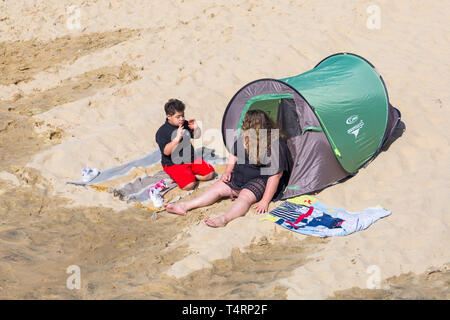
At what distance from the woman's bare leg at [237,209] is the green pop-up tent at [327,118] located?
1.60 ft

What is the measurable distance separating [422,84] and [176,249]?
5.01 meters

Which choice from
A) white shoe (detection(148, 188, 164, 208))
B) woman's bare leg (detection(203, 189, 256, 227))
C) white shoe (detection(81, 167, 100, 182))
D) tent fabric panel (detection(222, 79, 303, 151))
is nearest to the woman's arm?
woman's bare leg (detection(203, 189, 256, 227))

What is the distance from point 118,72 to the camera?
9328 mm

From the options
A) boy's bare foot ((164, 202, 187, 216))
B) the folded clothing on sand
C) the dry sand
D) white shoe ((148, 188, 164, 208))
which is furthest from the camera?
the folded clothing on sand

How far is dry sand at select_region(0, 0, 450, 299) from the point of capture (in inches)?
176

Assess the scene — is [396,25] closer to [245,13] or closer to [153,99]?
[245,13]

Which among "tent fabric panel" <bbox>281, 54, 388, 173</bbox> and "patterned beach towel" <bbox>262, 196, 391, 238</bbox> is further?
"tent fabric panel" <bbox>281, 54, 388, 173</bbox>

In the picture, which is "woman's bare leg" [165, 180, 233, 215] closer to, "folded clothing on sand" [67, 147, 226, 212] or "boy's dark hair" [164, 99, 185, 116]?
"folded clothing on sand" [67, 147, 226, 212]

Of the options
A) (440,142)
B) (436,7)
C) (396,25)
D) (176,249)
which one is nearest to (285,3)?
(396,25)

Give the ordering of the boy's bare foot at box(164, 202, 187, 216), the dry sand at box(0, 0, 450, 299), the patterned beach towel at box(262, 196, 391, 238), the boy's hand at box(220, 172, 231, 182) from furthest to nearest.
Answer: the boy's hand at box(220, 172, 231, 182) → the boy's bare foot at box(164, 202, 187, 216) → the patterned beach towel at box(262, 196, 391, 238) → the dry sand at box(0, 0, 450, 299)

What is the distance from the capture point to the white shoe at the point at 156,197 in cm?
598

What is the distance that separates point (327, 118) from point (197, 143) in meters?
2.26

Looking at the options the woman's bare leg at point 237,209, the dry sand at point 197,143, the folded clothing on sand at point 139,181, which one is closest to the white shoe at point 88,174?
the folded clothing on sand at point 139,181

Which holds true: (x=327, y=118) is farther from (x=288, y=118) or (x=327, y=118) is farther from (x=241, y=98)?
(x=241, y=98)
